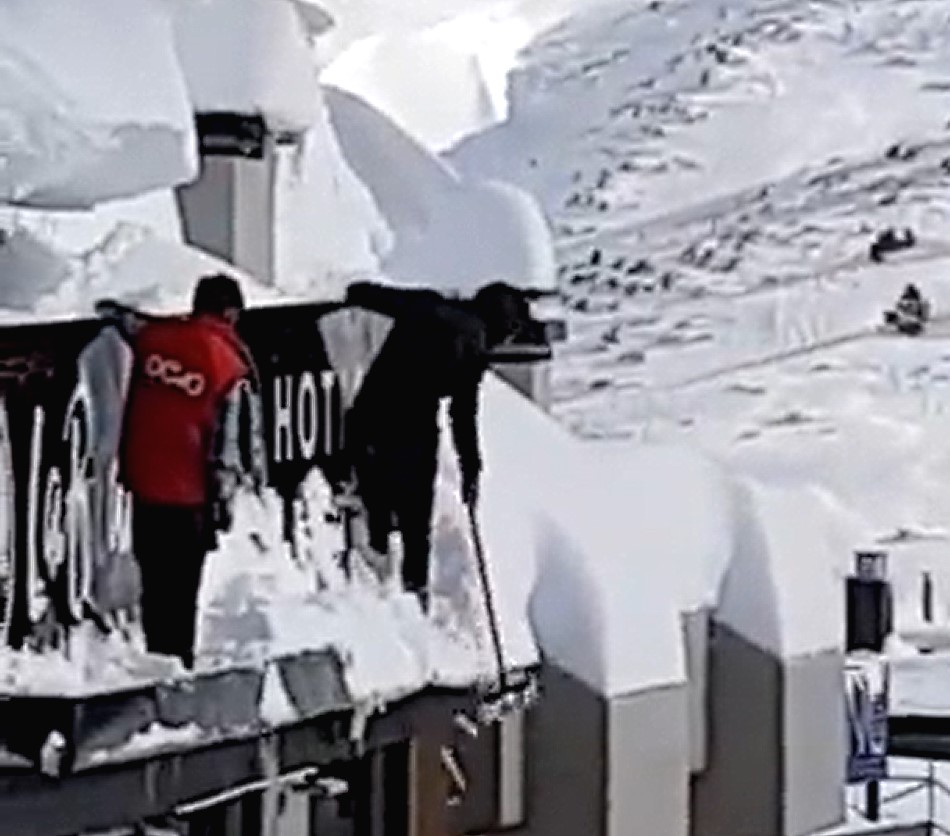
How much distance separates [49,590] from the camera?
24.0ft

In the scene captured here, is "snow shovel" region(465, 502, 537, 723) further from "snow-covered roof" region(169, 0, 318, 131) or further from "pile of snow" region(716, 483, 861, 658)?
"pile of snow" region(716, 483, 861, 658)

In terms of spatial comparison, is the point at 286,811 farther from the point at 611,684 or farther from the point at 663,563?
the point at 663,563

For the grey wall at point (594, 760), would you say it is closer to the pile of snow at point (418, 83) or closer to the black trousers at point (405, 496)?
the black trousers at point (405, 496)

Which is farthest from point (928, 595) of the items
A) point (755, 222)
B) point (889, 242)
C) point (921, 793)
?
point (921, 793)

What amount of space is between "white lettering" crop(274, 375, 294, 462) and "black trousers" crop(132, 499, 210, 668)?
0.93m

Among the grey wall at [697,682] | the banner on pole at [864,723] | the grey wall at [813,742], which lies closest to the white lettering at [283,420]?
the grey wall at [697,682]

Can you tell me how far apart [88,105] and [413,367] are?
2182 mm

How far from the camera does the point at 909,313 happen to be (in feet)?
103

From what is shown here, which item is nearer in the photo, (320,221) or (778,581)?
(320,221)

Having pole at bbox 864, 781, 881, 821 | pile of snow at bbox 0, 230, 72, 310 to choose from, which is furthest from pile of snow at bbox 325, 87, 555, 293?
pile of snow at bbox 0, 230, 72, 310

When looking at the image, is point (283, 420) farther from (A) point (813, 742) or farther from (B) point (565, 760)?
(A) point (813, 742)

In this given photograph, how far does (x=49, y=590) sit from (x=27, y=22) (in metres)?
1.52

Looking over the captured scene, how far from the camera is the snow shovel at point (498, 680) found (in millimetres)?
9836

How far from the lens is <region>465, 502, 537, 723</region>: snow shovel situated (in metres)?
9.84
